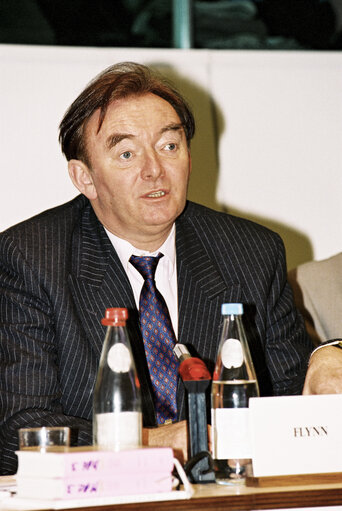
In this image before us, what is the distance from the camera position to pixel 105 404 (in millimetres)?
1252

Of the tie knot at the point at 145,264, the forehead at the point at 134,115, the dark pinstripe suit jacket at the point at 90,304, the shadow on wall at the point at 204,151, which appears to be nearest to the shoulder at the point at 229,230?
the dark pinstripe suit jacket at the point at 90,304

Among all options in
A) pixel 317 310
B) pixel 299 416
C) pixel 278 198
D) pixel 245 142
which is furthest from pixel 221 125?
pixel 299 416

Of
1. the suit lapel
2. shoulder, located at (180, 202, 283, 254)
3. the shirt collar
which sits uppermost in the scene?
shoulder, located at (180, 202, 283, 254)

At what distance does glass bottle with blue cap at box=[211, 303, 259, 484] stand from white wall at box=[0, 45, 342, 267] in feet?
5.72

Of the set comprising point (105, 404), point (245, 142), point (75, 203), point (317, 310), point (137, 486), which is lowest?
point (137, 486)

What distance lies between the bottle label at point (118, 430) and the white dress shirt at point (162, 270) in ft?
2.83

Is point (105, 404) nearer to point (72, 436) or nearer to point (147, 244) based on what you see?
point (72, 436)

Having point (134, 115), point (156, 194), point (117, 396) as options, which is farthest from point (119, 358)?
point (134, 115)

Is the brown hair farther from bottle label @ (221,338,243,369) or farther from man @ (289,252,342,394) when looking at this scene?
bottle label @ (221,338,243,369)

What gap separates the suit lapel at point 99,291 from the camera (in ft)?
6.27

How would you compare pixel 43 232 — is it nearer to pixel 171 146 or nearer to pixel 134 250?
pixel 134 250

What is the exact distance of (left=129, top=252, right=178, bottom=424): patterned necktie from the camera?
75.9 inches

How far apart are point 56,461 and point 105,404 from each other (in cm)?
19

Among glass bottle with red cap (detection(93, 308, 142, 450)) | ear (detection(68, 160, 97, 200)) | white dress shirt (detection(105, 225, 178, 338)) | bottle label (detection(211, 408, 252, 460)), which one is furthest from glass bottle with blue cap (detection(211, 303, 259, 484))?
ear (detection(68, 160, 97, 200))
